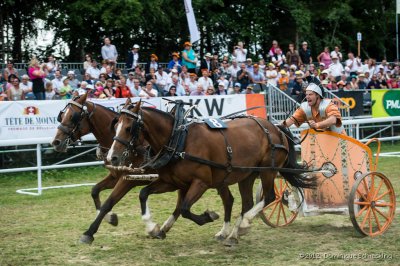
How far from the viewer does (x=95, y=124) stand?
9328 mm

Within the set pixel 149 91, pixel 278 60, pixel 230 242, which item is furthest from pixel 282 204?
pixel 278 60

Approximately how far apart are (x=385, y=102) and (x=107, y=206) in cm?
1474

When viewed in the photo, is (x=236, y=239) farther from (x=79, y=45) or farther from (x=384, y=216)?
(x=79, y=45)

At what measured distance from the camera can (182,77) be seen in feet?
61.8

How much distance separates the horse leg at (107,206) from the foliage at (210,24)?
1703 cm

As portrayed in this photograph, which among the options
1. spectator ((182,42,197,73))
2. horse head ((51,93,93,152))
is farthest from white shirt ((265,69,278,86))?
horse head ((51,93,93,152))

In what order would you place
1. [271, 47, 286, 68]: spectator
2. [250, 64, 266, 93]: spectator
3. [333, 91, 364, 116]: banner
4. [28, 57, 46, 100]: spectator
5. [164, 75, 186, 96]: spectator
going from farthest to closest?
[271, 47, 286, 68]: spectator
[250, 64, 266, 93]: spectator
[333, 91, 364, 116]: banner
[164, 75, 186, 96]: spectator
[28, 57, 46, 100]: spectator

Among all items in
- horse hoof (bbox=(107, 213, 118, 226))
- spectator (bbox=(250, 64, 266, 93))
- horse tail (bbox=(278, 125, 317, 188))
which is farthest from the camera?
spectator (bbox=(250, 64, 266, 93))

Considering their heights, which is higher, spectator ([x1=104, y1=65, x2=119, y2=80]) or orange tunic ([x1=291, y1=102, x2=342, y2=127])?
spectator ([x1=104, y1=65, x2=119, y2=80])

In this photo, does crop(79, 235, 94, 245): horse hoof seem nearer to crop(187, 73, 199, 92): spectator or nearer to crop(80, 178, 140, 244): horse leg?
crop(80, 178, 140, 244): horse leg

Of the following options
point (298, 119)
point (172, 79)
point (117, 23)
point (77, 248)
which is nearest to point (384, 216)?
point (298, 119)

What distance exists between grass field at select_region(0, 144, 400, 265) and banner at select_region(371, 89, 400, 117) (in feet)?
32.7

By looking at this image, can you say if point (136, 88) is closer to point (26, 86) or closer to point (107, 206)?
point (26, 86)

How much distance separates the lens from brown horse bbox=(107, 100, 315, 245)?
7461 millimetres
